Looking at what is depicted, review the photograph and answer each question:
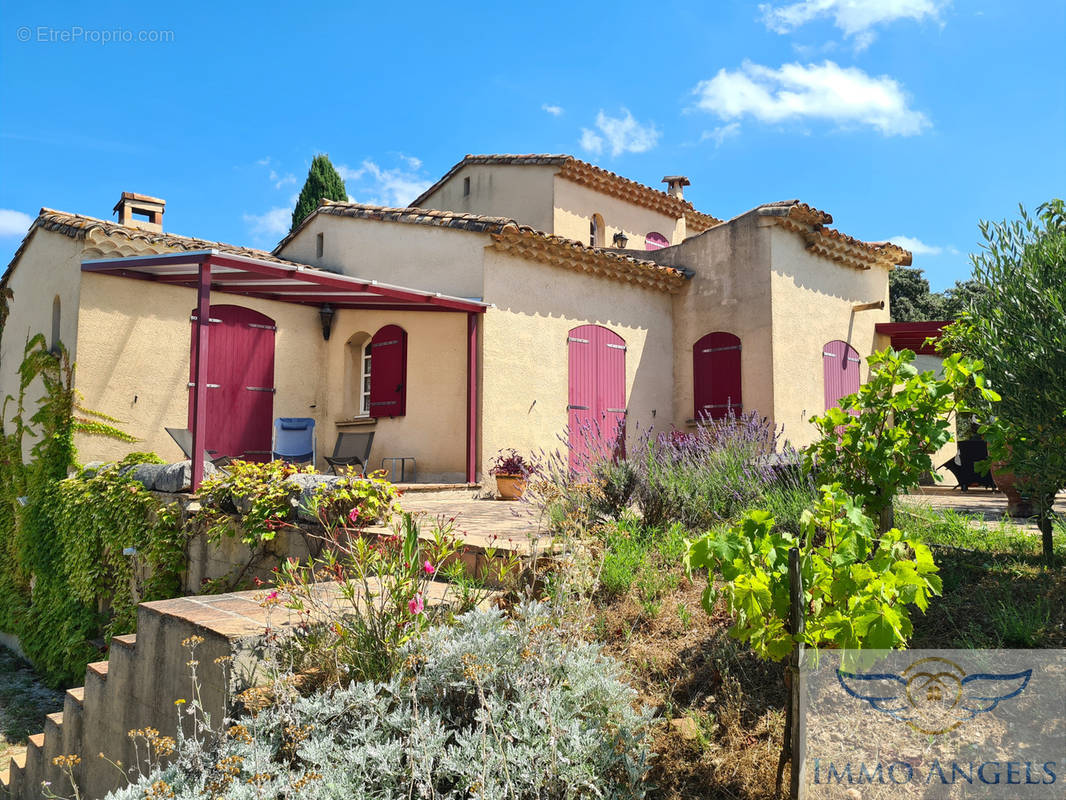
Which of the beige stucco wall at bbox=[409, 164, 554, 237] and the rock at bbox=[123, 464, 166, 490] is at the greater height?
the beige stucco wall at bbox=[409, 164, 554, 237]

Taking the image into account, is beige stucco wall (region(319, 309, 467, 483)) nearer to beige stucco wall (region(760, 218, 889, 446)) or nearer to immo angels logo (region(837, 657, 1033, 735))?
beige stucco wall (region(760, 218, 889, 446))

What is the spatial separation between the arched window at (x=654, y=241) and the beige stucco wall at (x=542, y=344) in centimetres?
355

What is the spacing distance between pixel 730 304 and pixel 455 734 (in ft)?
32.3

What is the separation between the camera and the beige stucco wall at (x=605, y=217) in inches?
514

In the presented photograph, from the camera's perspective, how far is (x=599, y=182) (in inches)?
534

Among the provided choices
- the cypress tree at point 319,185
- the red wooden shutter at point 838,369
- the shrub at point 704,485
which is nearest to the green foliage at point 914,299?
the red wooden shutter at point 838,369

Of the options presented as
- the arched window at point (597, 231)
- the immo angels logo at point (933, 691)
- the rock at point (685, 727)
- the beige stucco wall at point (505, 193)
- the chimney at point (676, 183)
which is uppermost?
the chimney at point (676, 183)

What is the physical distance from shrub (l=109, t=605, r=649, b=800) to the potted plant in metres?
5.49

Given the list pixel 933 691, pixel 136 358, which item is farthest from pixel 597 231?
pixel 933 691

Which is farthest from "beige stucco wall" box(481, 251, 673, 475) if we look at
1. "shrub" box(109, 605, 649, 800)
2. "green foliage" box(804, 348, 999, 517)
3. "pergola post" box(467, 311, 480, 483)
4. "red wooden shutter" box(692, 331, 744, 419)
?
"shrub" box(109, 605, 649, 800)

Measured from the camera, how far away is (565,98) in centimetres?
611

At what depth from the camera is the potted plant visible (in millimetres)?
8461

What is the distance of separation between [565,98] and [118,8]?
501cm

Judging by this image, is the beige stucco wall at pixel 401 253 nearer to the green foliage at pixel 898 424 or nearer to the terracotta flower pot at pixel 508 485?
the terracotta flower pot at pixel 508 485
